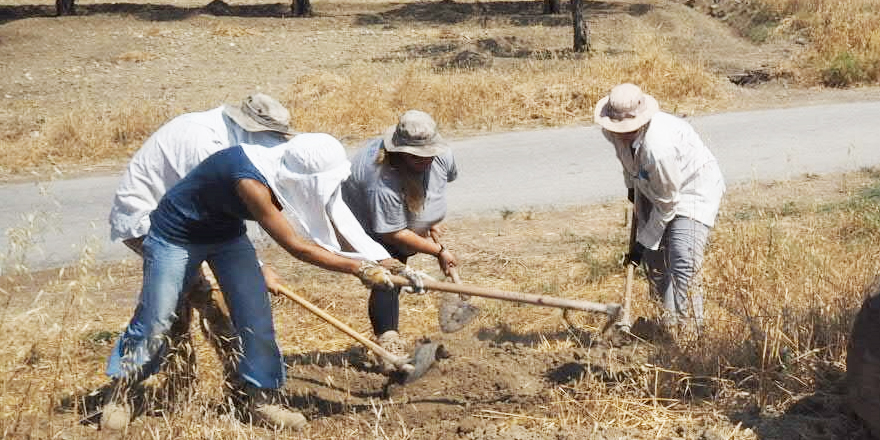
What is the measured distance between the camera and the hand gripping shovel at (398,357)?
4.90m

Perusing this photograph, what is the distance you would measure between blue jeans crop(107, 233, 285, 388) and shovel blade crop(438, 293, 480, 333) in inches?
56.6

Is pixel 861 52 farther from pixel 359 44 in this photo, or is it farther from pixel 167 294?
pixel 167 294

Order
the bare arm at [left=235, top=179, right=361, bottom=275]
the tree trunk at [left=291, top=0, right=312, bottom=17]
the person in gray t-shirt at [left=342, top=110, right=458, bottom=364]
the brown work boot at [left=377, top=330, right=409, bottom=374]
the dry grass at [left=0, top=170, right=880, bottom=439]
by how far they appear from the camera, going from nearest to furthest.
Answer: the bare arm at [left=235, top=179, right=361, bottom=275] < the dry grass at [left=0, top=170, right=880, bottom=439] < the person in gray t-shirt at [left=342, top=110, right=458, bottom=364] < the brown work boot at [left=377, top=330, right=409, bottom=374] < the tree trunk at [left=291, top=0, right=312, bottom=17]

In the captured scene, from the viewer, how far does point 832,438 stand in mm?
4281

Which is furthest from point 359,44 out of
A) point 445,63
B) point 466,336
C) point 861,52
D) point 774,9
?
point 466,336

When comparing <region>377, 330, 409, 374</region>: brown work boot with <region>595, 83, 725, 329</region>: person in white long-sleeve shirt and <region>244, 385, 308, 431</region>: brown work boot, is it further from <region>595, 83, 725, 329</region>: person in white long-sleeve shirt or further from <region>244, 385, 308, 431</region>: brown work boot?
<region>595, 83, 725, 329</region>: person in white long-sleeve shirt

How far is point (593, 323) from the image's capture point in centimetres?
603

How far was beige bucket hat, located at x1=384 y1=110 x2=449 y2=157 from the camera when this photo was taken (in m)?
4.85

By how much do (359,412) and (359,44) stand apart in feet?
48.6

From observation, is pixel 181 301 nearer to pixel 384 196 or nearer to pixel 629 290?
pixel 384 196

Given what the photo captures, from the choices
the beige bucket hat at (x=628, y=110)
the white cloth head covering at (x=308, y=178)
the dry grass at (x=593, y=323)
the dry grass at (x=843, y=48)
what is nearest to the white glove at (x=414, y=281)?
the white cloth head covering at (x=308, y=178)

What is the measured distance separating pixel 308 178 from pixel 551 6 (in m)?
20.0

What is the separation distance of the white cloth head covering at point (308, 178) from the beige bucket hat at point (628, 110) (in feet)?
4.66

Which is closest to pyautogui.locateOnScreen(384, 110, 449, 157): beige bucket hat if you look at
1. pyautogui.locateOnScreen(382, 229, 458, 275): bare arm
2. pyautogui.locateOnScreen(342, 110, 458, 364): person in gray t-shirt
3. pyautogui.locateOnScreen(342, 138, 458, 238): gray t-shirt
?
pyautogui.locateOnScreen(342, 110, 458, 364): person in gray t-shirt
